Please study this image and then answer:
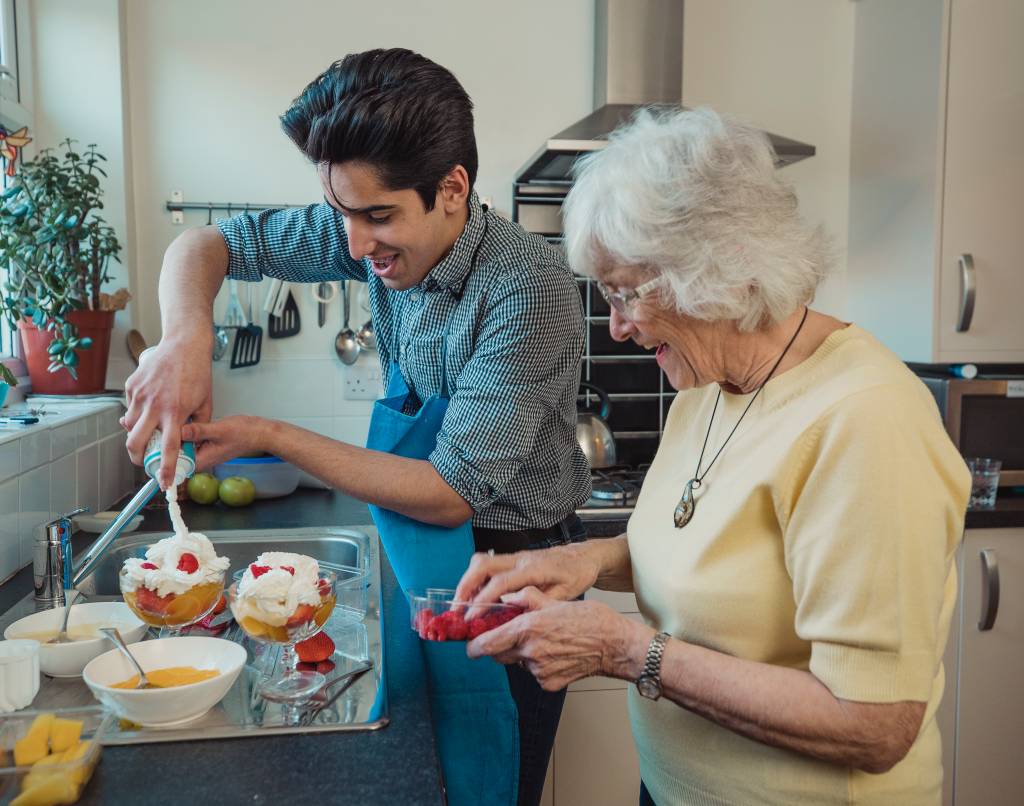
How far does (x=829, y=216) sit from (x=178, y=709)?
2496mm

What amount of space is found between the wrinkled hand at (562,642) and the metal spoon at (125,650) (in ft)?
1.23

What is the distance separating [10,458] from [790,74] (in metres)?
2.39

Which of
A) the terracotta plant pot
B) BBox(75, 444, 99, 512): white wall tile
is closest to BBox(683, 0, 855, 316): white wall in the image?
the terracotta plant pot

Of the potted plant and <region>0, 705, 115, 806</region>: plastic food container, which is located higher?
the potted plant

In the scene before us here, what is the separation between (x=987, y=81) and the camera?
2418 millimetres

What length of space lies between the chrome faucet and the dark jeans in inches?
21.4

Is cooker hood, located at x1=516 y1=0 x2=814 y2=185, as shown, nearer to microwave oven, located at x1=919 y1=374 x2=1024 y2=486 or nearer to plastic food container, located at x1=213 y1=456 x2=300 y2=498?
microwave oven, located at x1=919 y1=374 x2=1024 y2=486

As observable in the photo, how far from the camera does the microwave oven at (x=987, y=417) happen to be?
95.6 inches

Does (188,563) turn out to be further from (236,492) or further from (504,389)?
(236,492)

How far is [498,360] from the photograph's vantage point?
1.31 m

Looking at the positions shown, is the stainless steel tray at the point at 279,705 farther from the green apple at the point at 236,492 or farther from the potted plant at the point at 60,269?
the potted plant at the point at 60,269

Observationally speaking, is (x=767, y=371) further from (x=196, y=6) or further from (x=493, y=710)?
(x=196, y=6)

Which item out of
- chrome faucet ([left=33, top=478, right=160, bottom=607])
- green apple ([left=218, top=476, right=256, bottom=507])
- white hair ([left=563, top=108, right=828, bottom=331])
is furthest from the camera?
green apple ([left=218, top=476, right=256, bottom=507])

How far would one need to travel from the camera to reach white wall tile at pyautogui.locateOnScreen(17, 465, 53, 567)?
1.59 meters
